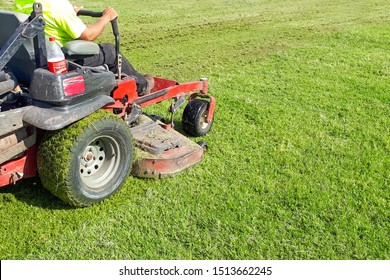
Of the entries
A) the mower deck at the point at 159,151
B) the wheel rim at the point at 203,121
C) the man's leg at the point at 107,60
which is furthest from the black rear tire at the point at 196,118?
the man's leg at the point at 107,60

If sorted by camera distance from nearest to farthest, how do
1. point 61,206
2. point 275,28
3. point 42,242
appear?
point 42,242 → point 61,206 → point 275,28

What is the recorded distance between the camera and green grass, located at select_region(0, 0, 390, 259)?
328 centimetres

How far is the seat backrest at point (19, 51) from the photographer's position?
3.45m

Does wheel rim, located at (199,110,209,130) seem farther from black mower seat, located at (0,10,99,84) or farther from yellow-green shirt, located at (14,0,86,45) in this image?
yellow-green shirt, located at (14,0,86,45)

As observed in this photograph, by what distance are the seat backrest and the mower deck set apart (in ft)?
3.58

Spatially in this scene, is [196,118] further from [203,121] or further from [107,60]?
[107,60]

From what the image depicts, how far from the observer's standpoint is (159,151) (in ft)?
13.4

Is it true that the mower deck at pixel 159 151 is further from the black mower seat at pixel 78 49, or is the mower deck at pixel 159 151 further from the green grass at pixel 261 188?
the black mower seat at pixel 78 49

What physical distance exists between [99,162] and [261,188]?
55.4 inches

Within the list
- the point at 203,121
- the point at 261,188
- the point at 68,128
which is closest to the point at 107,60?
the point at 68,128

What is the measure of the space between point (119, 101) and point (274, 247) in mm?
1922

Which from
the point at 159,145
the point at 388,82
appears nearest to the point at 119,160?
the point at 159,145

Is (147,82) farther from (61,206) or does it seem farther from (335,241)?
(335,241)

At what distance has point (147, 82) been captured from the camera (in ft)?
15.1
